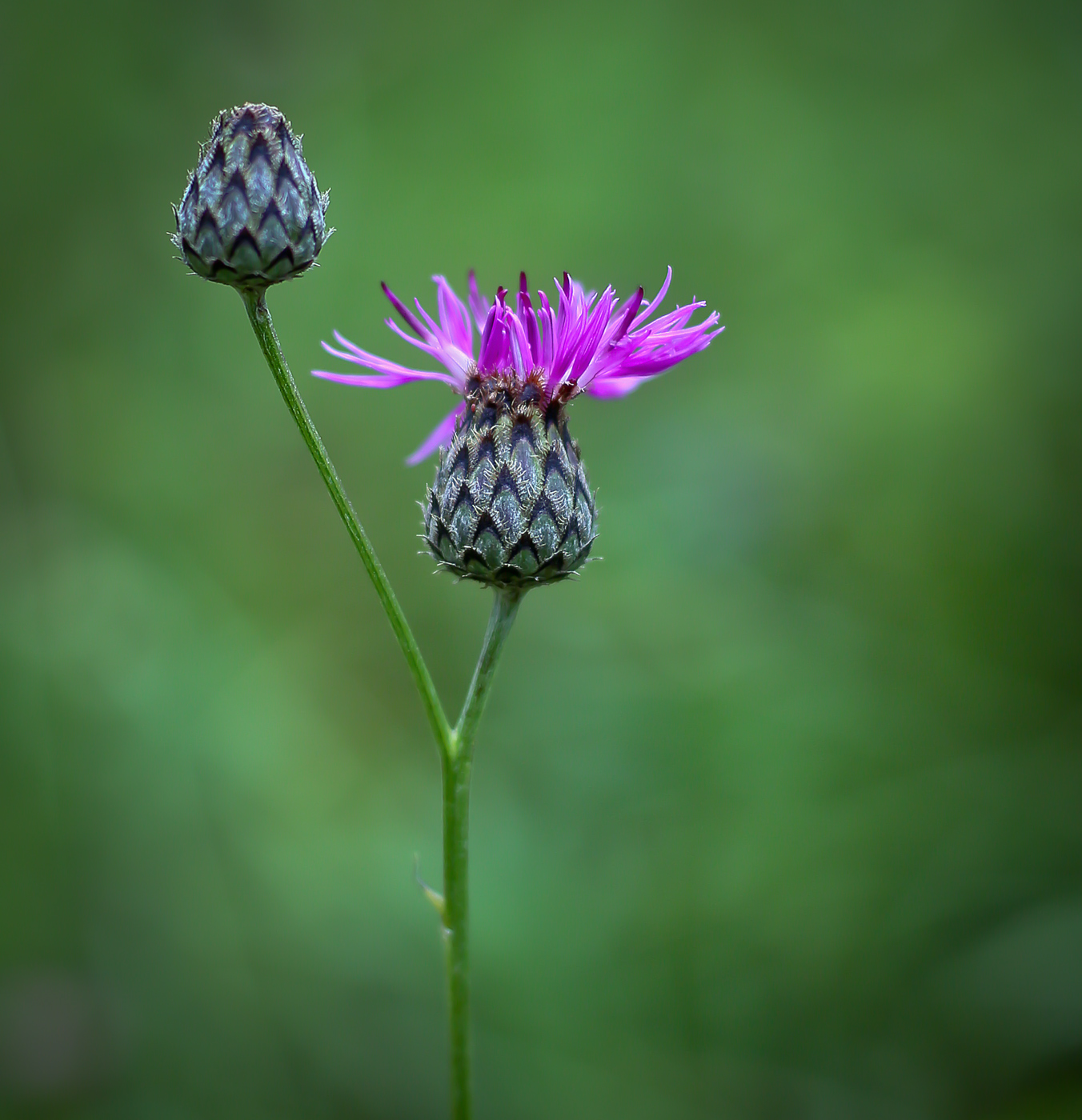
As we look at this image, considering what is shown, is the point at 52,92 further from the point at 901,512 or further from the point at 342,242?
the point at 901,512

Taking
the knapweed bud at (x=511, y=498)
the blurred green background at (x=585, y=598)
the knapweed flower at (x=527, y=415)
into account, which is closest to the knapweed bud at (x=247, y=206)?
the knapweed flower at (x=527, y=415)

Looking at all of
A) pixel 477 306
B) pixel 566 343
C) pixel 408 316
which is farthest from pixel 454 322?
pixel 566 343

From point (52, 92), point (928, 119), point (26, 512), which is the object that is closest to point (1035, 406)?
point (928, 119)

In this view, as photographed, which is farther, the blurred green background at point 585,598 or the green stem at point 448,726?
the blurred green background at point 585,598

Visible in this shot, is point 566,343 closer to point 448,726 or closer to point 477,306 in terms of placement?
point 477,306

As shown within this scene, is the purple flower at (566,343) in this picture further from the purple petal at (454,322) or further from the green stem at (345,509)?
the green stem at (345,509)

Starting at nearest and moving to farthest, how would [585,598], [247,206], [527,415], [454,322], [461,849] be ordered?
[247,206], [461,849], [527,415], [454,322], [585,598]

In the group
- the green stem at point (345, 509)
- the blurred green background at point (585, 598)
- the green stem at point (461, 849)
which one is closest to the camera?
the green stem at point (345, 509)

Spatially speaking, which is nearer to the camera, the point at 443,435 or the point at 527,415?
the point at 527,415
